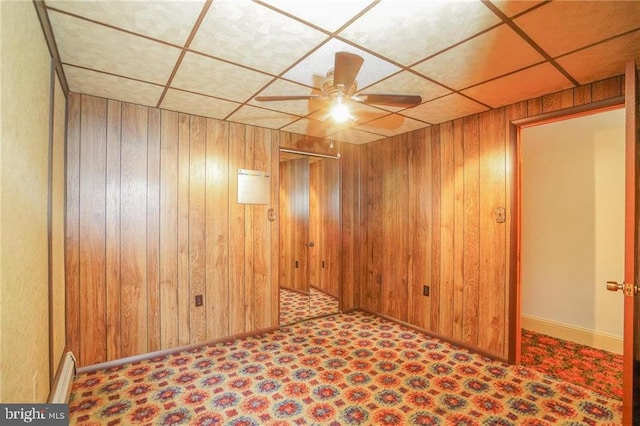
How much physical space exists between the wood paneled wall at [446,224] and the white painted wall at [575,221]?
3.81 ft

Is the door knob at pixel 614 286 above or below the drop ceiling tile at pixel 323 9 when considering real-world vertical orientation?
below

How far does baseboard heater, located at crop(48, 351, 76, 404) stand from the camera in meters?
1.98

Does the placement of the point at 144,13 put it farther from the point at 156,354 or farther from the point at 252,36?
the point at 156,354

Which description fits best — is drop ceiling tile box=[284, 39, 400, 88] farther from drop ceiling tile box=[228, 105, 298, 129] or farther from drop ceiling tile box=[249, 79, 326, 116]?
drop ceiling tile box=[228, 105, 298, 129]

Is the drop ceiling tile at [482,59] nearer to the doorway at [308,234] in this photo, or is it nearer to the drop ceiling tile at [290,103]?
the drop ceiling tile at [290,103]

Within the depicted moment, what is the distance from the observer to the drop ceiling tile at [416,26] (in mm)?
1490

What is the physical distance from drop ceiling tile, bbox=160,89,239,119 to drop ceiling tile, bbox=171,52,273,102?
138 millimetres

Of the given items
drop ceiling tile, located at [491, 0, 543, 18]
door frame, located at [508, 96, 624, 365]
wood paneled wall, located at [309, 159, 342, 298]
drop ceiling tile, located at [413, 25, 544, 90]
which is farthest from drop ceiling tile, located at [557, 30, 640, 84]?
wood paneled wall, located at [309, 159, 342, 298]

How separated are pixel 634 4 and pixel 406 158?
244cm

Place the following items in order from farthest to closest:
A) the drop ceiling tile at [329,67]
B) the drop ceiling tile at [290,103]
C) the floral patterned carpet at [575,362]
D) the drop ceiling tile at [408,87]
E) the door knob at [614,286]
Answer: the floral patterned carpet at [575,362] → the drop ceiling tile at [290,103] → the drop ceiling tile at [408,87] → the drop ceiling tile at [329,67] → the door knob at [614,286]

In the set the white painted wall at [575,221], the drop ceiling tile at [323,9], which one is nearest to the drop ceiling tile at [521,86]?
the white painted wall at [575,221]

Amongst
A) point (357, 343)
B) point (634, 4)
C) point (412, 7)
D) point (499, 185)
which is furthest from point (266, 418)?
point (634, 4)

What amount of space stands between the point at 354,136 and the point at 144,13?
2.82 m

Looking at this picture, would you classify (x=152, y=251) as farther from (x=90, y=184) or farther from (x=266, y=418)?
(x=266, y=418)
